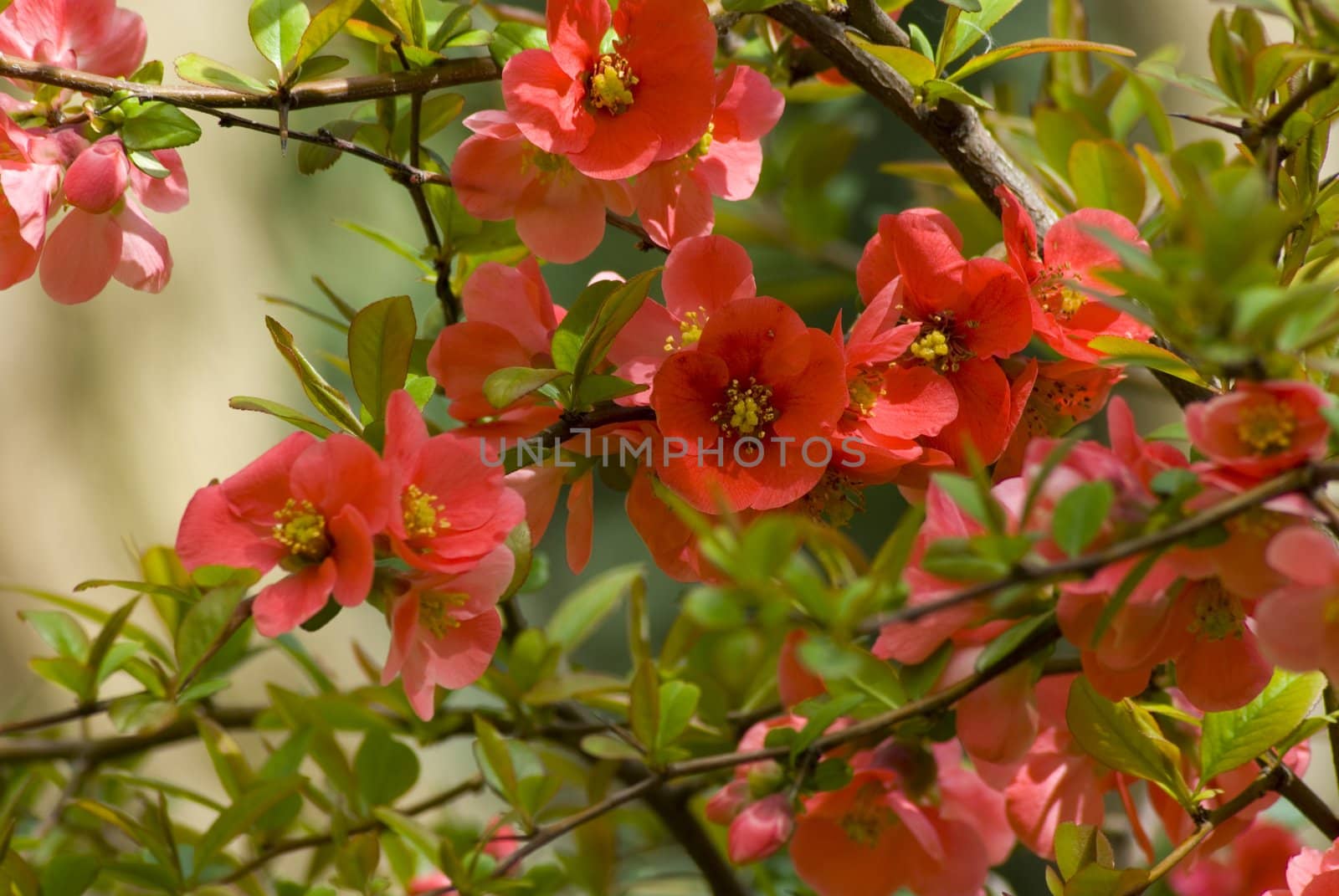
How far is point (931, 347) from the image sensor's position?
471 millimetres

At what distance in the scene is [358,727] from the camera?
683mm

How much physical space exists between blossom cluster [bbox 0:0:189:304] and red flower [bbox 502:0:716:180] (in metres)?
0.16

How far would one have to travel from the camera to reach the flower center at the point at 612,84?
1.56ft

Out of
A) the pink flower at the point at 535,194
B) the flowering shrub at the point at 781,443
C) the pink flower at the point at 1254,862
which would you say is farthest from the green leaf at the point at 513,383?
the pink flower at the point at 1254,862

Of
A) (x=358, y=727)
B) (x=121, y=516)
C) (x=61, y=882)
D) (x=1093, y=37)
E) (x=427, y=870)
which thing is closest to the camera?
(x=61, y=882)

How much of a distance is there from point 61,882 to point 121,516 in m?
1.11

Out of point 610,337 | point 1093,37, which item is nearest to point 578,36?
point 610,337

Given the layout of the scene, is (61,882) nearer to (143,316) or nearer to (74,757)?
(74,757)

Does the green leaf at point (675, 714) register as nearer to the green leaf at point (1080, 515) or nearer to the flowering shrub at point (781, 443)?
the flowering shrub at point (781, 443)

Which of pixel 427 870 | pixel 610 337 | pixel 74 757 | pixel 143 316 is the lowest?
pixel 427 870

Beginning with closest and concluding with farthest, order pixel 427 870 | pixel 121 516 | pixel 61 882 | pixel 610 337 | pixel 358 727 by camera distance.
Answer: pixel 610 337, pixel 61 882, pixel 358 727, pixel 427 870, pixel 121 516

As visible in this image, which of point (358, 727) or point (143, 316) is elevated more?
point (143, 316)

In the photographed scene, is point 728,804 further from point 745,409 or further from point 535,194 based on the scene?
point 535,194

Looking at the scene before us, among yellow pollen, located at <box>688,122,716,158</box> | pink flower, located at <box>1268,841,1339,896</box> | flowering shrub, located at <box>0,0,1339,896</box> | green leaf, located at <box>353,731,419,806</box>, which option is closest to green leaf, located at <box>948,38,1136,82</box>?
flowering shrub, located at <box>0,0,1339,896</box>
